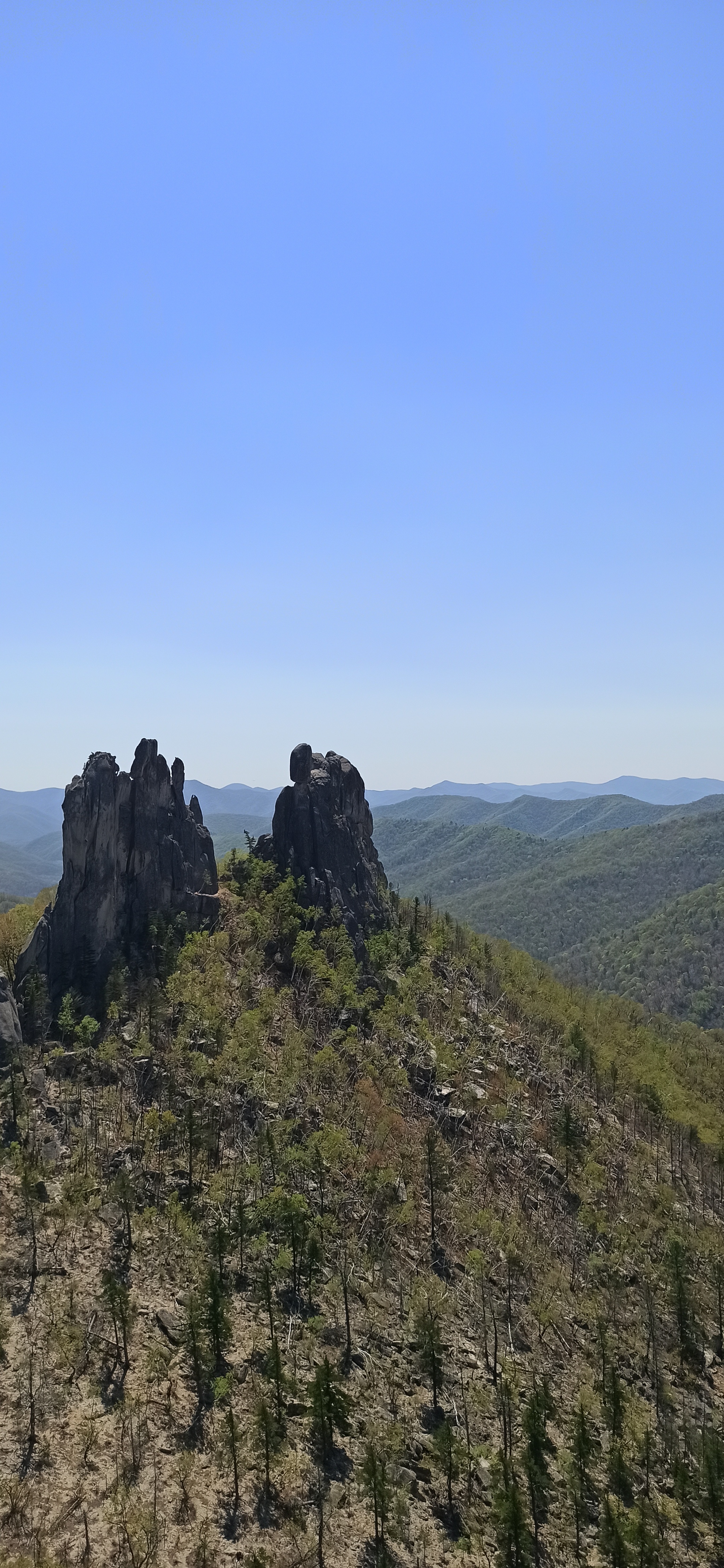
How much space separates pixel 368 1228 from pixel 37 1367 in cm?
3063

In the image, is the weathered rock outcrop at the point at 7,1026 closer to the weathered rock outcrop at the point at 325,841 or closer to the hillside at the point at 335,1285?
the hillside at the point at 335,1285

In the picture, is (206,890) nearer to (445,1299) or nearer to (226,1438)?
(445,1299)

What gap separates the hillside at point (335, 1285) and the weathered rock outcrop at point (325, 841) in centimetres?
577

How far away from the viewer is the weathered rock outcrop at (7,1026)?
241 ft

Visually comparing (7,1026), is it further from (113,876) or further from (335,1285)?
(335,1285)

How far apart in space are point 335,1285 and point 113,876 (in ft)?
166

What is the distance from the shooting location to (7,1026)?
2953 inches

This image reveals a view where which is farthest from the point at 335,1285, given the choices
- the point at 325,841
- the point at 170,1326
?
the point at 325,841

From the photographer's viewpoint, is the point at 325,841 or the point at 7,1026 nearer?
the point at 7,1026

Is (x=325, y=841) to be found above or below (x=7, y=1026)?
above

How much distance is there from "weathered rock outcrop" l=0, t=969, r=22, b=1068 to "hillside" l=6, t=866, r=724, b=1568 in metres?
2.17

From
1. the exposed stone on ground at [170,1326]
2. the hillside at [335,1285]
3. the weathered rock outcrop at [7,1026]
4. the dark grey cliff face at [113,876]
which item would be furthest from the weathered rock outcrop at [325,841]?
the exposed stone on ground at [170,1326]

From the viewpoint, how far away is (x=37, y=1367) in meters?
49.3

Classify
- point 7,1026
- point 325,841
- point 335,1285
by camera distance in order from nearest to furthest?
point 335,1285, point 7,1026, point 325,841
